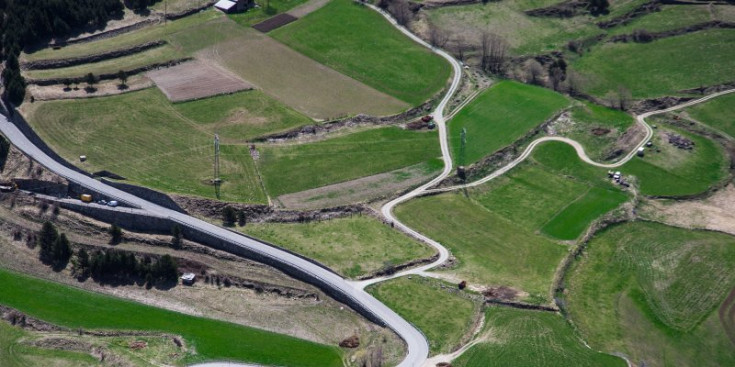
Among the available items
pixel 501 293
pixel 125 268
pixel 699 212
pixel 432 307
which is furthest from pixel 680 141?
pixel 125 268

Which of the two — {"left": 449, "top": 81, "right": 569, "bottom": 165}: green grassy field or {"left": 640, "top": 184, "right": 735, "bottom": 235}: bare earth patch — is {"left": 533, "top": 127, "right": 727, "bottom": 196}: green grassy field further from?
{"left": 449, "top": 81, "right": 569, "bottom": 165}: green grassy field

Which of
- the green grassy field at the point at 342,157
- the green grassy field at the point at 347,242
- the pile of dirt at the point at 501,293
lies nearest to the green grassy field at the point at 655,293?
the pile of dirt at the point at 501,293

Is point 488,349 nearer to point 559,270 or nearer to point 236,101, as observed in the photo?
point 559,270

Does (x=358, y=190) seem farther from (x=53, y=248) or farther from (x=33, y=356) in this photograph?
(x=33, y=356)

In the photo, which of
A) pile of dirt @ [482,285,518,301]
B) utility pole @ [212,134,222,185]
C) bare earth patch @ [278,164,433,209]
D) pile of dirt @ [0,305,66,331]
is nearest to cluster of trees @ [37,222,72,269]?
pile of dirt @ [0,305,66,331]

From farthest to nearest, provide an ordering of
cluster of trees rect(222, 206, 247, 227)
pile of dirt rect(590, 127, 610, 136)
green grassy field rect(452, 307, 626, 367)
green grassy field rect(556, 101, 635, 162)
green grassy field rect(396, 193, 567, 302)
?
pile of dirt rect(590, 127, 610, 136)
green grassy field rect(556, 101, 635, 162)
cluster of trees rect(222, 206, 247, 227)
green grassy field rect(396, 193, 567, 302)
green grassy field rect(452, 307, 626, 367)

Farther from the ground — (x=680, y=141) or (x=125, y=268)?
(x=680, y=141)

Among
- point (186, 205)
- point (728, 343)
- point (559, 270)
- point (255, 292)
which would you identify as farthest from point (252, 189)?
point (728, 343)
